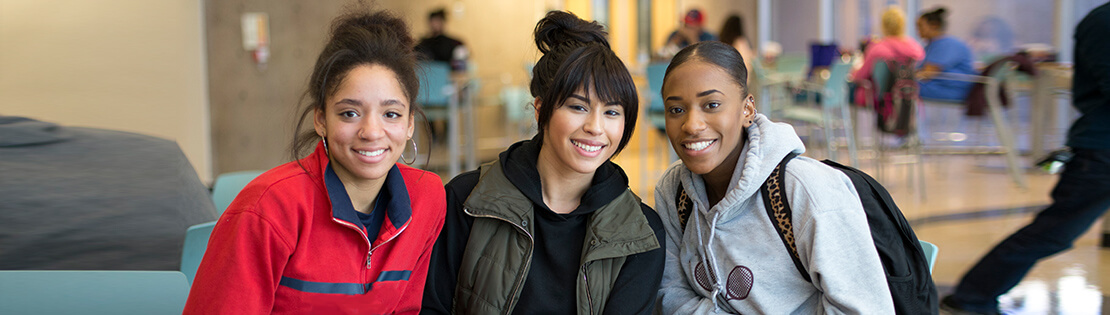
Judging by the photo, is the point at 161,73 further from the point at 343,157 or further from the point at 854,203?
the point at 854,203

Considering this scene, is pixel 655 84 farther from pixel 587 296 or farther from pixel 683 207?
pixel 587 296

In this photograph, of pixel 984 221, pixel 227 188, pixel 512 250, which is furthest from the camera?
pixel 984 221

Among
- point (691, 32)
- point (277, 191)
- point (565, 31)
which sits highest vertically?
point (691, 32)

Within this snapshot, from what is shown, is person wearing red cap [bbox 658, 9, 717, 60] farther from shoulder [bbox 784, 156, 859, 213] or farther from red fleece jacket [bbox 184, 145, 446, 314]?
red fleece jacket [bbox 184, 145, 446, 314]

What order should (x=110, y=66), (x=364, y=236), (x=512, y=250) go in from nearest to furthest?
(x=364, y=236) < (x=512, y=250) < (x=110, y=66)

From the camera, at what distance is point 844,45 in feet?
27.7

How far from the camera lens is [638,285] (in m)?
1.33

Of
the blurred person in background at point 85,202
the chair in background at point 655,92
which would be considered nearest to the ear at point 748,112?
the blurred person in background at point 85,202

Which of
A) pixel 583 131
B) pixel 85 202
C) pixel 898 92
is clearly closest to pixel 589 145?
pixel 583 131

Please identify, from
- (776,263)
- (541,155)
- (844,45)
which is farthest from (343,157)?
(844,45)

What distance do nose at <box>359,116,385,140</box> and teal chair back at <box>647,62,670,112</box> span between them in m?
3.17

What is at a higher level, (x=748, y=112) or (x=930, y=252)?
(x=748, y=112)

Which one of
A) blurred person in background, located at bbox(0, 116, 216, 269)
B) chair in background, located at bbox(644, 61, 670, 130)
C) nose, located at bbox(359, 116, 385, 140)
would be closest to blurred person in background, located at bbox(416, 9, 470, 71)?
chair in background, located at bbox(644, 61, 670, 130)

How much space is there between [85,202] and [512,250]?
2.54 feet
